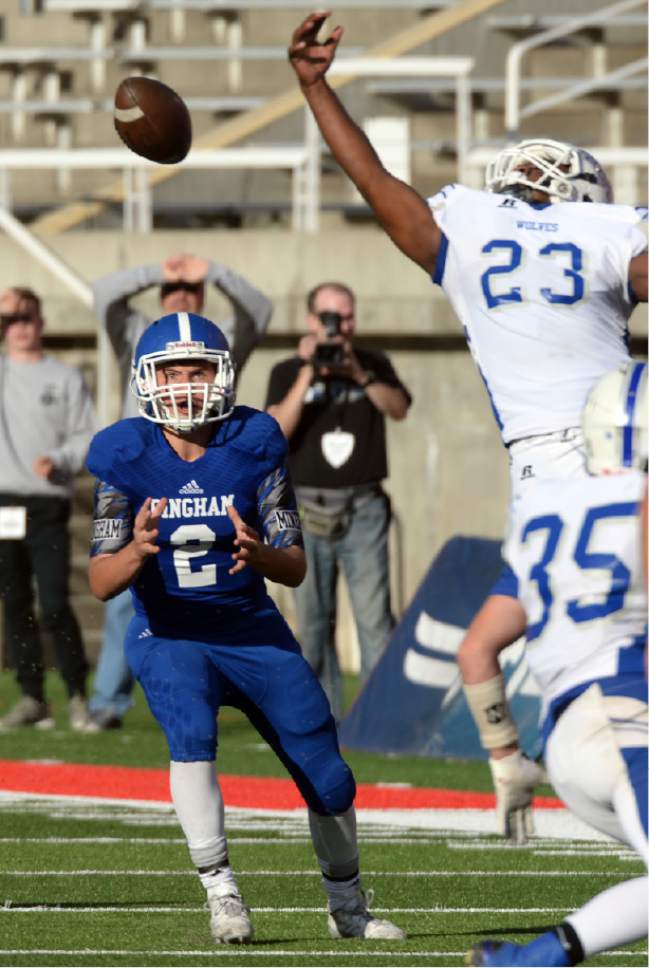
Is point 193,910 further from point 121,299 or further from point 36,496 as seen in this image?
point 36,496

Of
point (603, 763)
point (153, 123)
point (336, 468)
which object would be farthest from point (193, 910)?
point (336, 468)

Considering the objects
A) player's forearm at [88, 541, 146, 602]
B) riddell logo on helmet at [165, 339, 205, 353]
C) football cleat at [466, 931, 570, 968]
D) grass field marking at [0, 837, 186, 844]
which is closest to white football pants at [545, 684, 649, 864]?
football cleat at [466, 931, 570, 968]

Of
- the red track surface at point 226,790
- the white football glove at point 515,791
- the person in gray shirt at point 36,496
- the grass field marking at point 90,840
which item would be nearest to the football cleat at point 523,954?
the white football glove at point 515,791

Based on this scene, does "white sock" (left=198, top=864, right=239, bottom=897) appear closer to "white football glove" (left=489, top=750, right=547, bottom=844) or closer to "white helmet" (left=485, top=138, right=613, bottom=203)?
"white football glove" (left=489, top=750, right=547, bottom=844)

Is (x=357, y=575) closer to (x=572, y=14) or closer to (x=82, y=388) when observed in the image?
(x=82, y=388)

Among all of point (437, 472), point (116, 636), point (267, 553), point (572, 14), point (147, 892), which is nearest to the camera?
point (267, 553)

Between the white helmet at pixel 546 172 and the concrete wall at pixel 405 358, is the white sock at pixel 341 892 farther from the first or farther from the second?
the concrete wall at pixel 405 358

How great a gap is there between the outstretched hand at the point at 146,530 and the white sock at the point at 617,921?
4.93ft

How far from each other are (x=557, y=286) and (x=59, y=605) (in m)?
5.48

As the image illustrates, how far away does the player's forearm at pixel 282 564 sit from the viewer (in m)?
5.25

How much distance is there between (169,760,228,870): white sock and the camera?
5.21 m

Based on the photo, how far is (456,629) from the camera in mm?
9727

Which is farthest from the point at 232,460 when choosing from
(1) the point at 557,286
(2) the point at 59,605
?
(2) the point at 59,605

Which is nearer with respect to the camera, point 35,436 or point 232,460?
point 232,460
